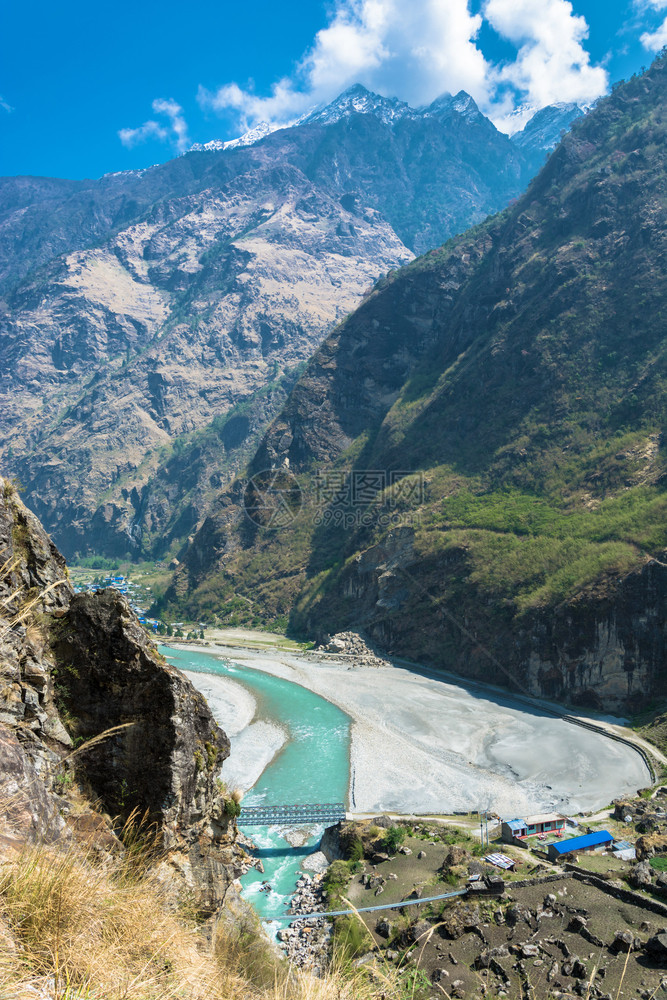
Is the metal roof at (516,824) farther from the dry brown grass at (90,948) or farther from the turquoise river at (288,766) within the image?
the dry brown grass at (90,948)

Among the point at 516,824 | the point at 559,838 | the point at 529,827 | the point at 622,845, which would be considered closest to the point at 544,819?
the point at 559,838

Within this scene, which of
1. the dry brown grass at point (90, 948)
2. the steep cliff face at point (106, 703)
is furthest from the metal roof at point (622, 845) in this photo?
the dry brown grass at point (90, 948)

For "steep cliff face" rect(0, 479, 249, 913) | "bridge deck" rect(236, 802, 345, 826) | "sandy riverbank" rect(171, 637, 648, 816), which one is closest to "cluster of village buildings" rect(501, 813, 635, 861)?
"sandy riverbank" rect(171, 637, 648, 816)

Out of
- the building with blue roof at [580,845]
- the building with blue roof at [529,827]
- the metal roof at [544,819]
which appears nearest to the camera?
the building with blue roof at [580,845]

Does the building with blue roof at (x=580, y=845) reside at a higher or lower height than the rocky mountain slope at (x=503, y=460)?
lower

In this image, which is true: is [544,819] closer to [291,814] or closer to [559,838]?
[559,838]

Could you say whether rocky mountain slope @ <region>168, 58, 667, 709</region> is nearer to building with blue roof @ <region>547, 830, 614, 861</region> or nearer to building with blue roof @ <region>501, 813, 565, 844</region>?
building with blue roof @ <region>501, 813, 565, 844</region>
